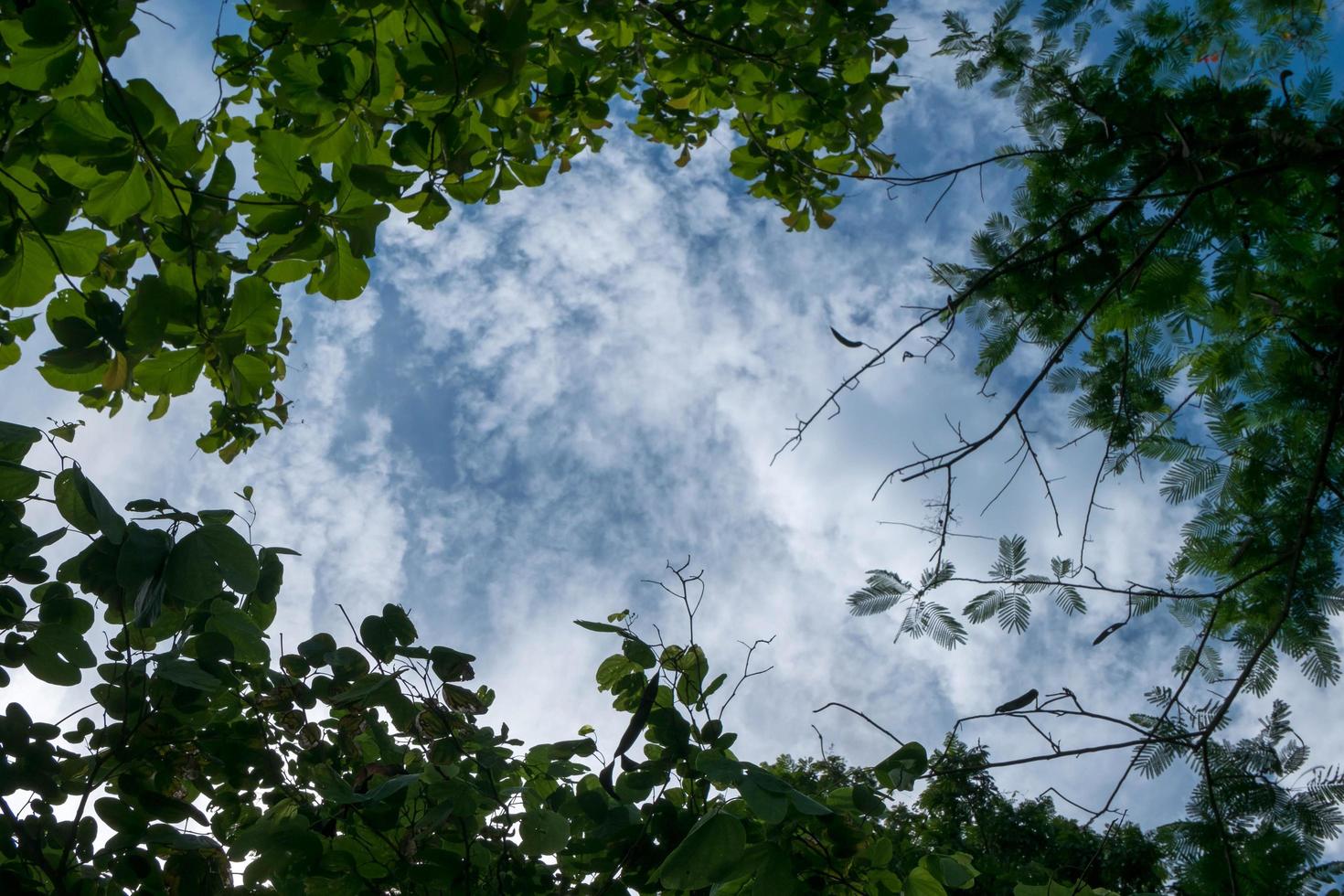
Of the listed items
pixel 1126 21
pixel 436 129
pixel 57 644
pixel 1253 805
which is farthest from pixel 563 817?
pixel 1126 21

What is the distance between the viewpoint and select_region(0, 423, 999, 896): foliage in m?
1.49

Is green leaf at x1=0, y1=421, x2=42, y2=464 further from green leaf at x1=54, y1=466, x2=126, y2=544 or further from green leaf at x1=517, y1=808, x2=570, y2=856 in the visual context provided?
green leaf at x1=517, y1=808, x2=570, y2=856

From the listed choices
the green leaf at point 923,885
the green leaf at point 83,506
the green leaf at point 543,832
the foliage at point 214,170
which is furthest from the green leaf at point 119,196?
the green leaf at point 923,885

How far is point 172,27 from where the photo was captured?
6.12ft

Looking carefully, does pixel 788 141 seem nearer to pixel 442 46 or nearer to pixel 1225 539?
pixel 442 46

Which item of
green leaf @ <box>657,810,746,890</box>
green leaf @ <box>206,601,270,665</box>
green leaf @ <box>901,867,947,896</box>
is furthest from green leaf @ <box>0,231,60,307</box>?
green leaf @ <box>901,867,947,896</box>

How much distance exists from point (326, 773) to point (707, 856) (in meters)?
0.91

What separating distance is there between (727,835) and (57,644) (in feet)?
4.81

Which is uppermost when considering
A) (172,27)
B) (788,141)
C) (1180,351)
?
(788,141)

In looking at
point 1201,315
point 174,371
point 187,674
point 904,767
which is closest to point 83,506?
point 174,371

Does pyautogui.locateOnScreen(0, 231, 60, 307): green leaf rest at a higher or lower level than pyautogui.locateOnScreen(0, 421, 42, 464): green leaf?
higher

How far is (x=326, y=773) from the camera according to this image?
1.78 meters

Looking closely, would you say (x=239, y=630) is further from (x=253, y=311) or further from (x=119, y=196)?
(x=119, y=196)

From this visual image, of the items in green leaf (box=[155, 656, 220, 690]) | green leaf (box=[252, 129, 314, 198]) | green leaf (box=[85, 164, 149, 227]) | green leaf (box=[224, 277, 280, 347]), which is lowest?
green leaf (box=[155, 656, 220, 690])
